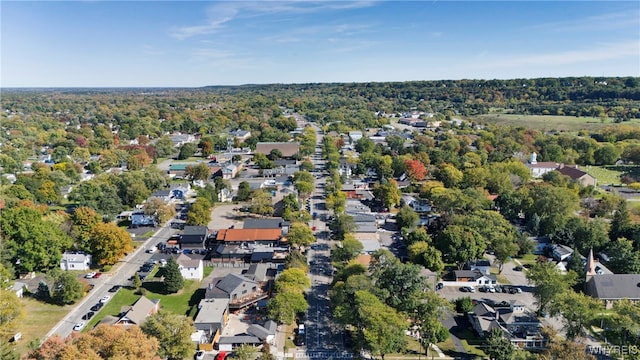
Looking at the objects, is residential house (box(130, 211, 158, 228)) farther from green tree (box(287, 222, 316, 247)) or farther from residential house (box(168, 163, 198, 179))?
residential house (box(168, 163, 198, 179))

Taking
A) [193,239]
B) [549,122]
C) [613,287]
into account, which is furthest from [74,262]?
[549,122]

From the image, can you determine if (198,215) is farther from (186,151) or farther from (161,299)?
(186,151)

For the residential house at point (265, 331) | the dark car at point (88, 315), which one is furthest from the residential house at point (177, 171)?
the residential house at point (265, 331)

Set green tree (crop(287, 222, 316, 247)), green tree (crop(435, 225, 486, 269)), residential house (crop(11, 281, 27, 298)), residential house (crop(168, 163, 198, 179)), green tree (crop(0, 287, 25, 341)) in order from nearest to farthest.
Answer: green tree (crop(0, 287, 25, 341)), residential house (crop(11, 281, 27, 298)), green tree (crop(435, 225, 486, 269)), green tree (crop(287, 222, 316, 247)), residential house (crop(168, 163, 198, 179))

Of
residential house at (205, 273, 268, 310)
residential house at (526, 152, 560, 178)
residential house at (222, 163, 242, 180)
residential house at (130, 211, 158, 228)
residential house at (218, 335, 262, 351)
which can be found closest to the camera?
residential house at (218, 335, 262, 351)

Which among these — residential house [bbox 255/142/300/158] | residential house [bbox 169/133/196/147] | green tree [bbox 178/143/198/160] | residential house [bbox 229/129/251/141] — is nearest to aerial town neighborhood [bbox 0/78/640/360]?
residential house [bbox 255/142/300/158]

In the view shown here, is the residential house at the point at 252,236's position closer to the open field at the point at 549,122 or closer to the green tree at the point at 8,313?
the green tree at the point at 8,313
